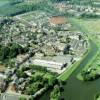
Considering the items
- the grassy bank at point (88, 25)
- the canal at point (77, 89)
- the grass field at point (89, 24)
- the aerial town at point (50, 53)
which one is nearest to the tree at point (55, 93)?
the aerial town at point (50, 53)

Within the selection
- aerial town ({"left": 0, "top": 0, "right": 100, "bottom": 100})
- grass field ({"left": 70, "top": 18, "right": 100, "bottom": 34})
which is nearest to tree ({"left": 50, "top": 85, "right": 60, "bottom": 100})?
aerial town ({"left": 0, "top": 0, "right": 100, "bottom": 100})

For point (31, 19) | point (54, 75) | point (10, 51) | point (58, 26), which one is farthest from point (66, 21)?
point (54, 75)

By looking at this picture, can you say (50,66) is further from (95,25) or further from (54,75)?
(95,25)

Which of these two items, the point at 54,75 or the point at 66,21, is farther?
the point at 66,21

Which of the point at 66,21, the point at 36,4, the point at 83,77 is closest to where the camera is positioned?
the point at 83,77

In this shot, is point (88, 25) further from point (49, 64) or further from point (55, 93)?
point (55, 93)

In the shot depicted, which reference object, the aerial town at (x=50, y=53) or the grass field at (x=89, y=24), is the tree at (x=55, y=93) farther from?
the grass field at (x=89, y=24)

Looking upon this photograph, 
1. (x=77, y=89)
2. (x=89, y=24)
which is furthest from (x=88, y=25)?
(x=77, y=89)

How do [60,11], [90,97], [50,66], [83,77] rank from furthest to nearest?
1. [60,11]
2. [50,66]
3. [83,77]
4. [90,97]
